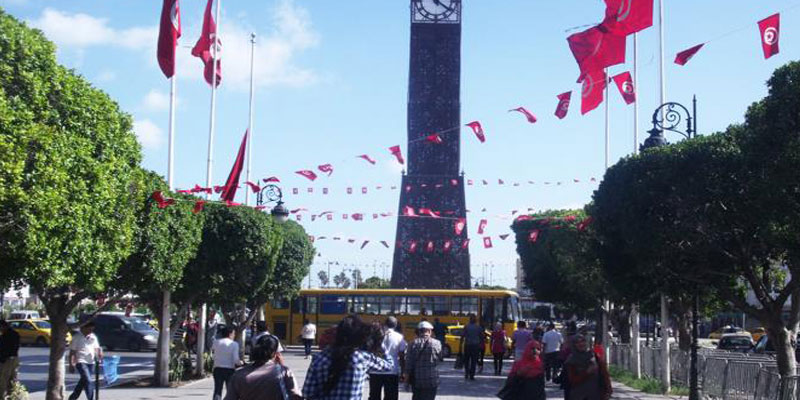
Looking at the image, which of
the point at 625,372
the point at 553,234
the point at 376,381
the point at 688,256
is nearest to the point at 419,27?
the point at 553,234

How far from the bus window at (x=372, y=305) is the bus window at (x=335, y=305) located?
103 cm

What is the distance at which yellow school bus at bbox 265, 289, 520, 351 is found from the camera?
1479 inches

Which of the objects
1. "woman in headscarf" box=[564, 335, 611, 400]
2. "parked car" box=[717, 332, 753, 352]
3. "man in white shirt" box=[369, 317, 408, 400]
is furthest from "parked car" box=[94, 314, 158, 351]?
"woman in headscarf" box=[564, 335, 611, 400]

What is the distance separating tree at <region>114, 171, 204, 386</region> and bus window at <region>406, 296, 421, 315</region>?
1972cm

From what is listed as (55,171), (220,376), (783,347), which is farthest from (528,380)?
(783,347)

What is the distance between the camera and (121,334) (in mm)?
38875

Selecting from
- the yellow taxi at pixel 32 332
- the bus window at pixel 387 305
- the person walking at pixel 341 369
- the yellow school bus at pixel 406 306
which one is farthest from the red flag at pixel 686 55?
the yellow taxi at pixel 32 332

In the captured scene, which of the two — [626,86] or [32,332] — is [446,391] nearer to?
[626,86]

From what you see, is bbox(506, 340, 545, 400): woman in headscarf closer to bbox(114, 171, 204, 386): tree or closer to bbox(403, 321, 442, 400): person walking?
bbox(403, 321, 442, 400): person walking

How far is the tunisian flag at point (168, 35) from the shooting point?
19.2 metres

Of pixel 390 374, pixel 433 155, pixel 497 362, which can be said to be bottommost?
pixel 497 362

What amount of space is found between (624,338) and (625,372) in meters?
6.43

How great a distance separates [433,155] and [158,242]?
1912 inches

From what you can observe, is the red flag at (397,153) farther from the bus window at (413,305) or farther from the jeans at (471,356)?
the bus window at (413,305)
